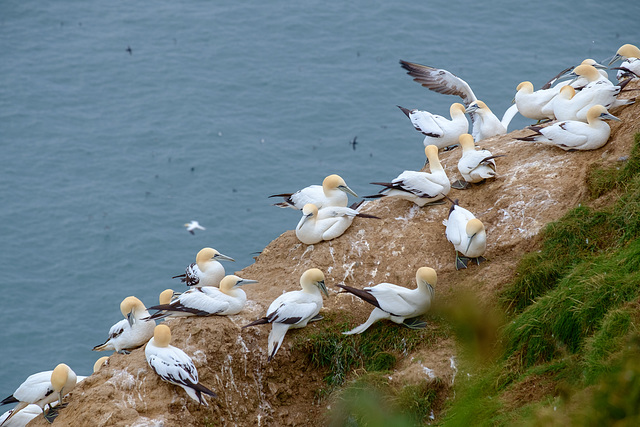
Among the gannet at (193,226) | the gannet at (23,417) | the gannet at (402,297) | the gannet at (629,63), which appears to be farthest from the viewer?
the gannet at (193,226)

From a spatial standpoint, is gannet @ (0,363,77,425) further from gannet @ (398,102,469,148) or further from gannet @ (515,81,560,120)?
gannet @ (515,81,560,120)

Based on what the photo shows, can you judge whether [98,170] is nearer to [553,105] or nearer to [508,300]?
[553,105]

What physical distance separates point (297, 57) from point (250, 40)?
2.08m

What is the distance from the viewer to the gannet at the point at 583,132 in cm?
820

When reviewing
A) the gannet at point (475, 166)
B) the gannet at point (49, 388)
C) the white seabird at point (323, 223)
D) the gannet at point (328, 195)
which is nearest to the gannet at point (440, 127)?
the gannet at point (475, 166)

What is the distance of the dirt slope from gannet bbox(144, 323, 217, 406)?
17 cm

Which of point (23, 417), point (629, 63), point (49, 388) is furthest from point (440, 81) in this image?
point (23, 417)

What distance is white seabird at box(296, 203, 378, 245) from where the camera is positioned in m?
8.32

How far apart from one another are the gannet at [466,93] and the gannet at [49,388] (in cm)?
602

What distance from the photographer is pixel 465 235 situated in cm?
753

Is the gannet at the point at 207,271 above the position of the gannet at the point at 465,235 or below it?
below

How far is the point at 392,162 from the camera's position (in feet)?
66.9

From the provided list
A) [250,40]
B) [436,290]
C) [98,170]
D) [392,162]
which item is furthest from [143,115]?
[436,290]

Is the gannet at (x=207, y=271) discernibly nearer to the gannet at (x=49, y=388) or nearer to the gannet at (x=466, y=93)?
the gannet at (x=49, y=388)
